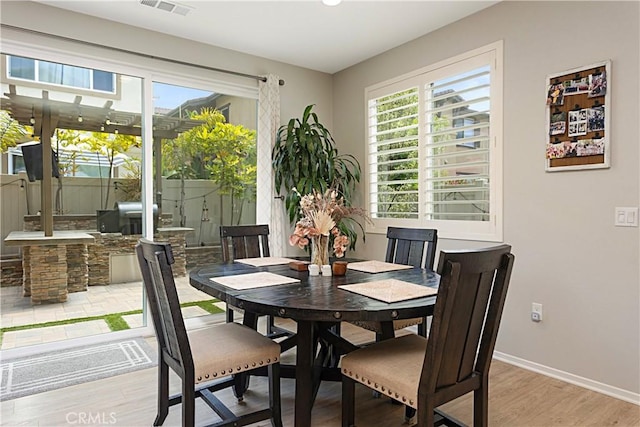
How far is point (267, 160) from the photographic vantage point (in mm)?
4262

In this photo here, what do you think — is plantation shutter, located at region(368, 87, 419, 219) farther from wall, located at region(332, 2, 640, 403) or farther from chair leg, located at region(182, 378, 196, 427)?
chair leg, located at region(182, 378, 196, 427)

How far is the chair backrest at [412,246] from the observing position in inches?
112

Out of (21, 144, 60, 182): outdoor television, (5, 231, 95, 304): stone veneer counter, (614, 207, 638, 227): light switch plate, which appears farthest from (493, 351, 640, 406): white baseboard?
(21, 144, 60, 182): outdoor television

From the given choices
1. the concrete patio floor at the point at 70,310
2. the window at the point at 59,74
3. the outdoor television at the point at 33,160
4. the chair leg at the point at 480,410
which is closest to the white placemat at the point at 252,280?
the chair leg at the point at 480,410

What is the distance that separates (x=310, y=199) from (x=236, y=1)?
69.5 inches

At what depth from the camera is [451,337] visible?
154 cm

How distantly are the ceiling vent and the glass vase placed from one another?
7.14 ft

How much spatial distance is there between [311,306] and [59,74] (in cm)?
308

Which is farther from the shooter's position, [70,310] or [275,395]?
[70,310]

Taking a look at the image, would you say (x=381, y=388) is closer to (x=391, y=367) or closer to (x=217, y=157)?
(x=391, y=367)

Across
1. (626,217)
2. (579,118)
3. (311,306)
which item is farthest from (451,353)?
(579,118)

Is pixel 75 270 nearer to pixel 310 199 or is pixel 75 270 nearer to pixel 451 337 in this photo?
pixel 310 199

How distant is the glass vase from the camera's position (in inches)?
96.7

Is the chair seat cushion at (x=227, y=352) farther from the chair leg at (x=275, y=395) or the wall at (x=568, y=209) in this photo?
the wall at (x=568, y=209)
